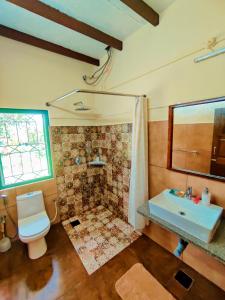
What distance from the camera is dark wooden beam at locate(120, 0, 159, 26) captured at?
1425mm

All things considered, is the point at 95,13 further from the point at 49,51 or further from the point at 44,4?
the point at 49,51

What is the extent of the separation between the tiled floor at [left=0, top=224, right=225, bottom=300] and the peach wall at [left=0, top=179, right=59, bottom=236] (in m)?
0.42

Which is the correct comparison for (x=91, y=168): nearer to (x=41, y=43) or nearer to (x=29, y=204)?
(x=29, y=204)

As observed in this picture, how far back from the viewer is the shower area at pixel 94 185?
7.13 ft

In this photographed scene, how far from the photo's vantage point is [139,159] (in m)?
1.89

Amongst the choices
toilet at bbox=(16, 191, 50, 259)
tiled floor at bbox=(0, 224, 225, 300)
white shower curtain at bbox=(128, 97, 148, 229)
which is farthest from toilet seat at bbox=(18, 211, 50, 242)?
white shower curtain at bbox=(128, 97, 148, 229)

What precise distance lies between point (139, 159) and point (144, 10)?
5.39ft

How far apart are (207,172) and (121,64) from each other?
1924mm

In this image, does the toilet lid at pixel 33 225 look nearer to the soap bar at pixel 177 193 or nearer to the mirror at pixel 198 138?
the soap bar at pixel 177 193

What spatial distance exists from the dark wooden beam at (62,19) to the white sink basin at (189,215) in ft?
7.12

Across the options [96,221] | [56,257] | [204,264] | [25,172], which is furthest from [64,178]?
[204,264]

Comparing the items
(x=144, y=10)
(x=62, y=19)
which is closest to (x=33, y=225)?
(x=62, y=19)

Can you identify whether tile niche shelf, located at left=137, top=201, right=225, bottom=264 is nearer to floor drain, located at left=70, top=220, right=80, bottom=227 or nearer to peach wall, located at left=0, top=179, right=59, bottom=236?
floor drain, located at left=70, top=220, right=80, bottom=227

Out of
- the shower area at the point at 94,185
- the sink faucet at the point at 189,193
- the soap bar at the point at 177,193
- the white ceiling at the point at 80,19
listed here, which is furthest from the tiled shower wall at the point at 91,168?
the white ceiling at the point at 80,19
